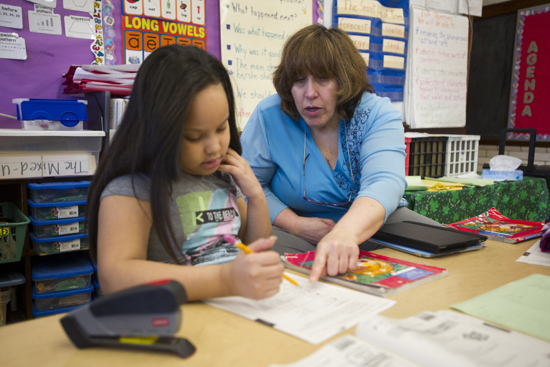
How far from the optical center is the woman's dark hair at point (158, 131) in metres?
0.73

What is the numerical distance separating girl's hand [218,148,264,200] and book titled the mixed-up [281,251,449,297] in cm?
17

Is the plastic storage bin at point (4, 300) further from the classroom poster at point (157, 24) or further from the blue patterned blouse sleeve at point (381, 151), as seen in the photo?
the blue patterned blouse sleeve at point (381, 151)

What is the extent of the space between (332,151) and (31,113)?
1.12m

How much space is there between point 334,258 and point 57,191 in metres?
1.27

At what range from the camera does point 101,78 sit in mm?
1627

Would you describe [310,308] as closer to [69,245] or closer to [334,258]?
[334,258]

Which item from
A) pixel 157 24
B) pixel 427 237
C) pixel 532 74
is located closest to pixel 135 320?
pixel 427 237

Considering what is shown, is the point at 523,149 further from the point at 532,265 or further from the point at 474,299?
the point at 474,299

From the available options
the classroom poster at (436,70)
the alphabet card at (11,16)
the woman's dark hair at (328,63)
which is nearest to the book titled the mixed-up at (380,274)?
the woman's dark hair at (328,63)

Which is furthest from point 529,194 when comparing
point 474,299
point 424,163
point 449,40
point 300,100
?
point 474,299

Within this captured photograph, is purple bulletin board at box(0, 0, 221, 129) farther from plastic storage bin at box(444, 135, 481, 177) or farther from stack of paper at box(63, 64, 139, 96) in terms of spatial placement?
plastic storage bin at box(444, 135, 481, 177)

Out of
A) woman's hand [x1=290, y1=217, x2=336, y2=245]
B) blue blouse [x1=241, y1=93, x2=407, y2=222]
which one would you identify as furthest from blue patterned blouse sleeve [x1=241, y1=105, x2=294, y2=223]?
woman's hand [x1=290, y1=217, x2=336, y2=245]

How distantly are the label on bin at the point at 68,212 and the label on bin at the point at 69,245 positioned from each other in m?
0.10

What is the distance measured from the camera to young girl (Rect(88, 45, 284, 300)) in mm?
648
